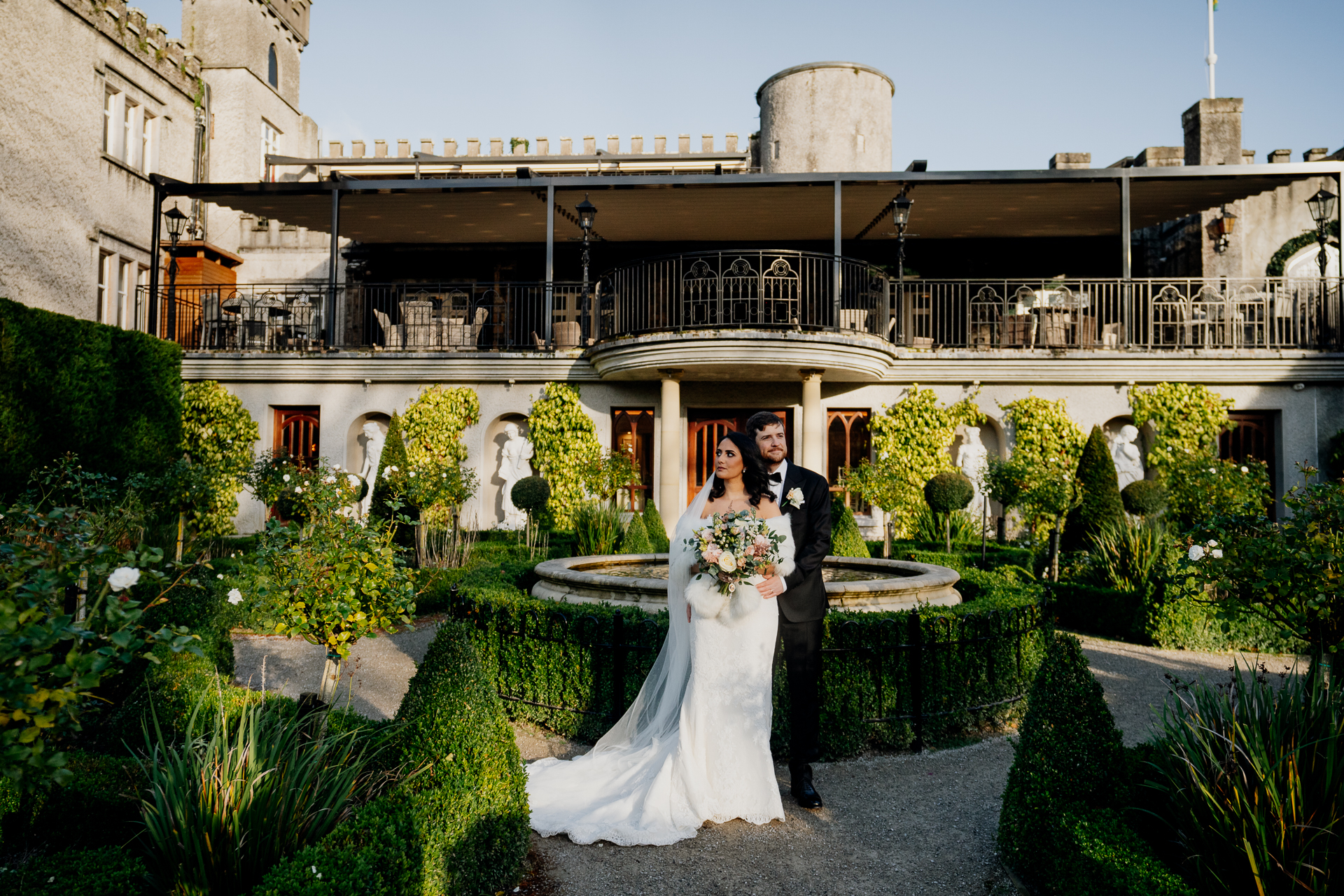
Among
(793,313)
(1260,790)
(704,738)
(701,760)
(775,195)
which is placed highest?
(775,195)

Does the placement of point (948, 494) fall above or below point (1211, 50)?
below

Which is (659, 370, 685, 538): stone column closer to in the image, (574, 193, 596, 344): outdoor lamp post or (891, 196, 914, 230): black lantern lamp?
(574, 193, 596, 344): outdoor lamp post

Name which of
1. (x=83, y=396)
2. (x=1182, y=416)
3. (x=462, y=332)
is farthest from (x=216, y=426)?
(x=1182, y=416)

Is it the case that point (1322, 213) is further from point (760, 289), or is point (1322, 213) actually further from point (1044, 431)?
point (760, 289)

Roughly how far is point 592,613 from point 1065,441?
11632mm

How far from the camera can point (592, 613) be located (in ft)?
17.6

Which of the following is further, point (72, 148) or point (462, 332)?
point (72, 148)

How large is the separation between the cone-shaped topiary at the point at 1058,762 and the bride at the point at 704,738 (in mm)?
1162

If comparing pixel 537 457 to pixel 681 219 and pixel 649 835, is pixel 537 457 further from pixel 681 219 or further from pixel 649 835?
pixel 649 835

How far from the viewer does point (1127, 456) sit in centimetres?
1386

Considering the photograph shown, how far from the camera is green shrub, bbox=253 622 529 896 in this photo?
2.62m

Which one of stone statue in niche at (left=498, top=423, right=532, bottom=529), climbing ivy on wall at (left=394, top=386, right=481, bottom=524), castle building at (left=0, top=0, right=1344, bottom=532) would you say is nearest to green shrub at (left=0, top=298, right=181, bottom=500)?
castle building at (left=0, top=0, right=1344, bottom=532)

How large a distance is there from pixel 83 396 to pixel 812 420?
10811 millimetres

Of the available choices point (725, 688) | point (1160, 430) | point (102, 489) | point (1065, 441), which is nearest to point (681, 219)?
point (1065, 441)
